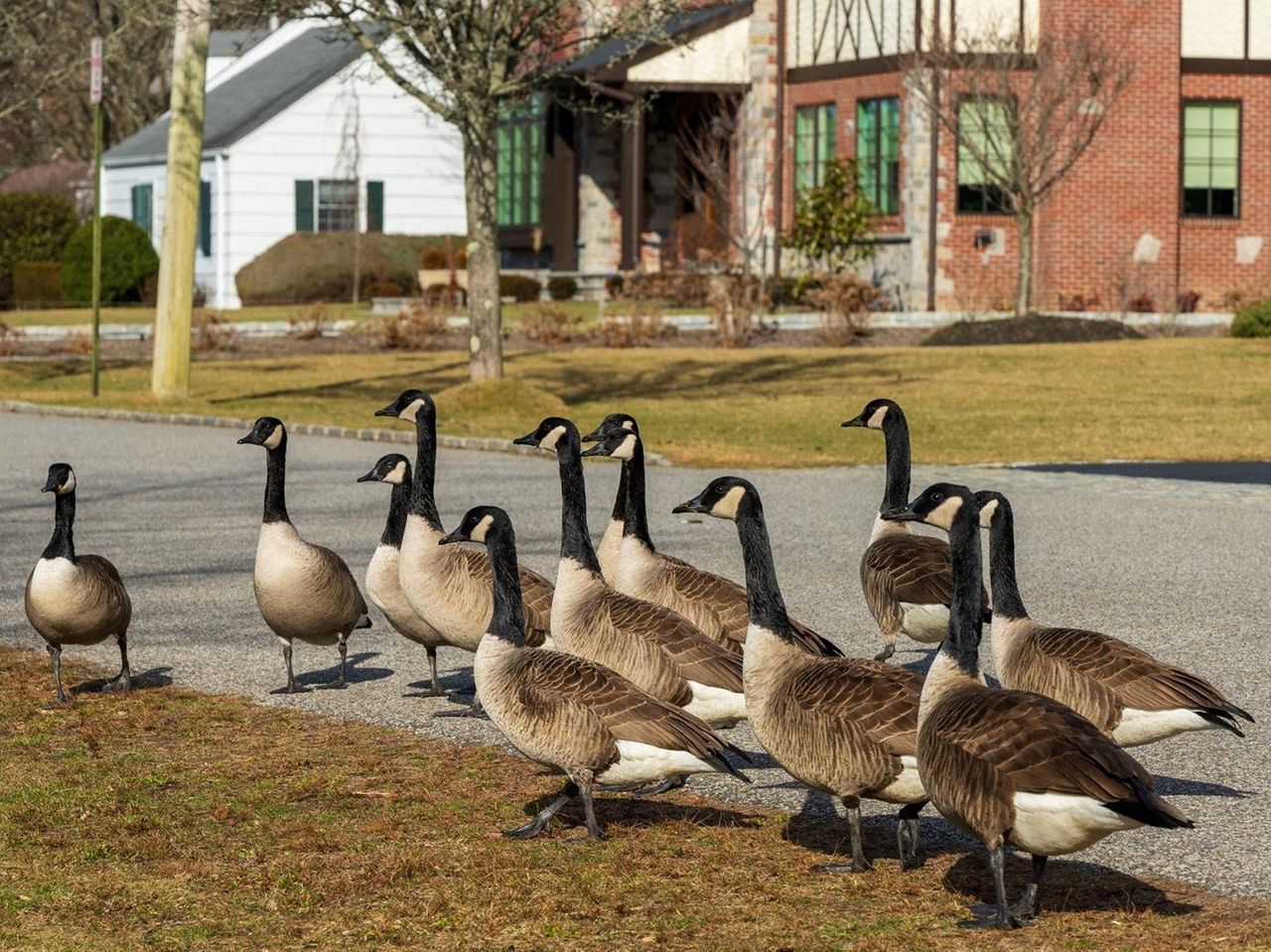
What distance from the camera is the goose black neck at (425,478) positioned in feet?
30.8

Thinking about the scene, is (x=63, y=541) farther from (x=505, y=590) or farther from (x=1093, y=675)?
(x=1093, y=675)

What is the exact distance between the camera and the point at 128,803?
7965 mm

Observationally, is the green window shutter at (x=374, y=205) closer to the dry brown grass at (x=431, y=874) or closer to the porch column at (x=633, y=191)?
the porch column at (x=633, y=191)

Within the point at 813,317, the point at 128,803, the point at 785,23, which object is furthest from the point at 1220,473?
the point at 785,23

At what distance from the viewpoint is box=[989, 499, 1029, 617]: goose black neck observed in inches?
285

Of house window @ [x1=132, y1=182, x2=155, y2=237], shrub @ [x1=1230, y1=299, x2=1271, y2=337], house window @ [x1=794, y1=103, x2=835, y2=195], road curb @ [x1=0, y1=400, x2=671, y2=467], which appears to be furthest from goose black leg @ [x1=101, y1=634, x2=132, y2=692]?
house window @ [x1=132, y1=182, x2=155, y2=237]

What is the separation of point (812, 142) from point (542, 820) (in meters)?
41.7

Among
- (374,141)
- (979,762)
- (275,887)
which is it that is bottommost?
(275,887)

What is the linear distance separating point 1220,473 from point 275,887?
1579 cm

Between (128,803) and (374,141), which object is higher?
(374,141)

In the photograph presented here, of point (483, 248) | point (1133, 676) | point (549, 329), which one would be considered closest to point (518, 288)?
point (549, 329)

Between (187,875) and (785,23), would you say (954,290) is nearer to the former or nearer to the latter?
(785,23)

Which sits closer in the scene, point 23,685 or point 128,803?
point 128,803

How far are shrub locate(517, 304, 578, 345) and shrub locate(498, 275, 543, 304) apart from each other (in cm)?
1073
